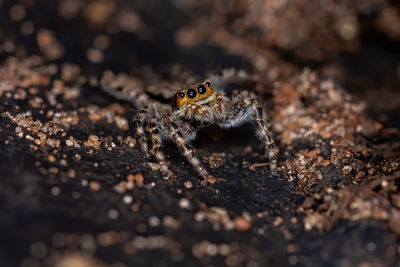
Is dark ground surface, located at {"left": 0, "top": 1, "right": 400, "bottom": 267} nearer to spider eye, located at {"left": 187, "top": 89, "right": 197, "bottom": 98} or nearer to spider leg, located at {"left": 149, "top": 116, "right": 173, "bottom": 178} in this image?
spider leg, located at {"left": 149, "top": 116, "right": 173, "bottom": 178}

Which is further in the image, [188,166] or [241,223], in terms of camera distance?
[188,166]

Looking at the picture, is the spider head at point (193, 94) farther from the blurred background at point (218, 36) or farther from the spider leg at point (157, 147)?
the blurred background at point (218, 36)

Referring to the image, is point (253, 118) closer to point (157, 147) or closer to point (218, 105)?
point (218, 105)

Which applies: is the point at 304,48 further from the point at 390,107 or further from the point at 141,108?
the point at 141,108

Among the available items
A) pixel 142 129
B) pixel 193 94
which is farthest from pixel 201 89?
pixel 142 129

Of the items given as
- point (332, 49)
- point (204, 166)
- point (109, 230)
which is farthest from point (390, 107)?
point (109, 230)

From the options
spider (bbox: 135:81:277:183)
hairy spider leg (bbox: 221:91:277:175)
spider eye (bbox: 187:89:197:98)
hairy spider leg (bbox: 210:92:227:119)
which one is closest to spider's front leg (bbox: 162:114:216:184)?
spider (bbox: 135:81:277:183)

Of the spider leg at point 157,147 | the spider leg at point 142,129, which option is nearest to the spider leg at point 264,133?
the spider leg at point 157,147
